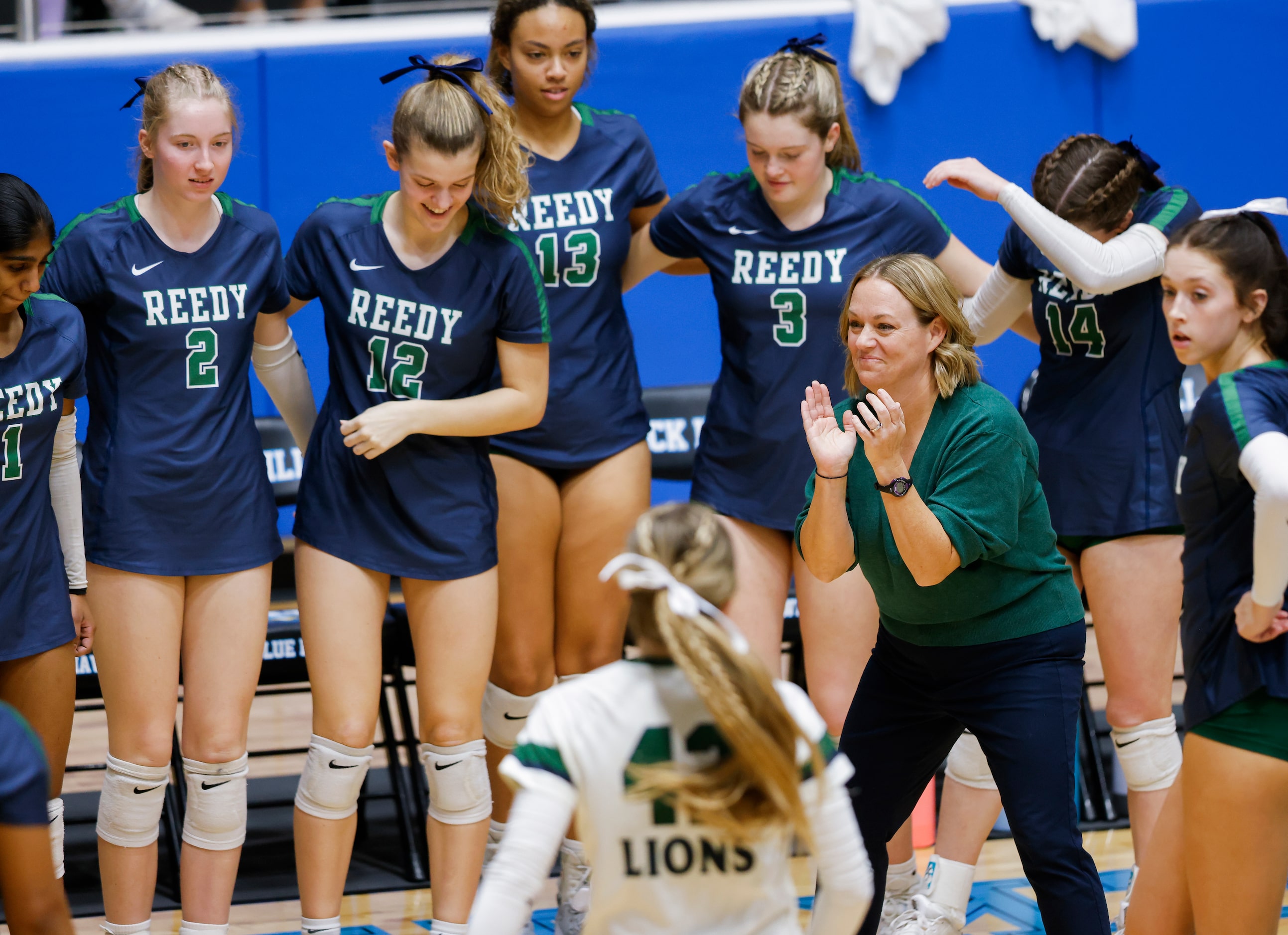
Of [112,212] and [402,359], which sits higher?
[112,212]

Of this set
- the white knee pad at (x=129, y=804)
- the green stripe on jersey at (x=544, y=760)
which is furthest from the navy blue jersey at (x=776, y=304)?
the green stripe on jersey at (x=544, y=760)

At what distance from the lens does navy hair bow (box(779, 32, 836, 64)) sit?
344 centimetres

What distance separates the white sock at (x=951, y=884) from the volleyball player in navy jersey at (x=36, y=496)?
1886 millimetres

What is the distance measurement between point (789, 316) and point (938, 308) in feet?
2.43

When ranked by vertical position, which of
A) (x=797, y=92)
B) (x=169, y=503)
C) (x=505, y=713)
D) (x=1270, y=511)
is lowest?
(x=505, y=713)

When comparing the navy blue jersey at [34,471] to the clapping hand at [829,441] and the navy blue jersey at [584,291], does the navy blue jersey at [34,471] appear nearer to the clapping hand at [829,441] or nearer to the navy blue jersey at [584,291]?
the navy blue jersey at [584,291]

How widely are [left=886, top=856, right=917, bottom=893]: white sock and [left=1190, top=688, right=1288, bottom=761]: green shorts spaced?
1.20m

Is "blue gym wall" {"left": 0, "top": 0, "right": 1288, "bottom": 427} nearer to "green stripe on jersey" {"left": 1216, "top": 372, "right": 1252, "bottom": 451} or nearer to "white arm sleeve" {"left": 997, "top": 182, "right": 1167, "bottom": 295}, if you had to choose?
"white arm sleeve" {"left": 997, "top": 182, "right": 1167, "bottom": 295}

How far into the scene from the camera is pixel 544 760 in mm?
1846

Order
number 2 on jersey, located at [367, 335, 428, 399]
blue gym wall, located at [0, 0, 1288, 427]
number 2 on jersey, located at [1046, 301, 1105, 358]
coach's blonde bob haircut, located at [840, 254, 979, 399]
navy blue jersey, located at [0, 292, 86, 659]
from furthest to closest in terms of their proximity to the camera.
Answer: blue gym wall, located at [0, 0, 1288, 427] → number 2 on jersey, located at [1046, 301, 1105, 358] → number 2 on jersey, located at [367, 335, 428, 399] → navy blue jersey, located at [0, 292, 86, 659] → coach's blonde bob haircut, located at [840, 254, 979, 399]

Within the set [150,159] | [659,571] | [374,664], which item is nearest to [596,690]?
[659,571]

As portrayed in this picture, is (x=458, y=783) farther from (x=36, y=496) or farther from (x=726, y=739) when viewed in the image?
(x=726, y=739)

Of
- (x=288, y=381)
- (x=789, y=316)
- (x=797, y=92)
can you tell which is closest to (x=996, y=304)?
(x=789, y=316)

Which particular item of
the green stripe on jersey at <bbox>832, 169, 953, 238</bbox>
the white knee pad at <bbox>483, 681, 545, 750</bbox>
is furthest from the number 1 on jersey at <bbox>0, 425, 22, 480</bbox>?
the green stripe on jersey at <bbox>832, 169, 953, 238</bbox>
